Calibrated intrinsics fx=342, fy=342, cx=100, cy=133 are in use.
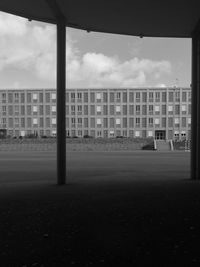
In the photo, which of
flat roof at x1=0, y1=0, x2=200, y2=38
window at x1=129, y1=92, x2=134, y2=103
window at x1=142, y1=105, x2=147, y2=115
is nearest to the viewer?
flat roof at x1=0, y1=0, x2=200, y2=38

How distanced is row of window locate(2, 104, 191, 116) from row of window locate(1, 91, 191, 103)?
1.54 metres

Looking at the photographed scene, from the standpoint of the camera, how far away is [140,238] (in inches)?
216

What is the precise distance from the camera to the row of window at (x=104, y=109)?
86.2 m

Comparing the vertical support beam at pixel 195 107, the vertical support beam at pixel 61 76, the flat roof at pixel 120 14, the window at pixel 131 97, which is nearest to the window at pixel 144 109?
the window at pixel 131 97

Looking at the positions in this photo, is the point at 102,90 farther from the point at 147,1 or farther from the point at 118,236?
the point at 118,236

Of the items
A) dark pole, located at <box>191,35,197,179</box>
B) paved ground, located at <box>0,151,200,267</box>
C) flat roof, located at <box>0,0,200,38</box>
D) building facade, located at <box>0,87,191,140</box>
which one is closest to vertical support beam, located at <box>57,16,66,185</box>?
flat roof, located at <box>0,0,200,38</box>

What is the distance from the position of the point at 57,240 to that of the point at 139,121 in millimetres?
82614

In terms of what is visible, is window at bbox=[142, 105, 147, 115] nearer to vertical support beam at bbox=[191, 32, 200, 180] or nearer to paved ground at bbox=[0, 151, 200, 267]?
vertical support beam at bbox=[191, 32, 200, 180]

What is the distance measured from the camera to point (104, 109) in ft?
288

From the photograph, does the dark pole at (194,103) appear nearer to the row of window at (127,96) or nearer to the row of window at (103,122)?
the row of window at (103,122)

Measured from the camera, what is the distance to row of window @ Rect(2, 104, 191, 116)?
8625cm

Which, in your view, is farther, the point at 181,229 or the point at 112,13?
the point at 112,13

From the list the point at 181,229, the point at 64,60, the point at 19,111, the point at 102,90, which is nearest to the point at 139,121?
the point at 102,90

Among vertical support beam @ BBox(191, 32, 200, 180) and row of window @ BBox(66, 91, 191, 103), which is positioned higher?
row of window @ BBox(66, 91, 191, 103)
